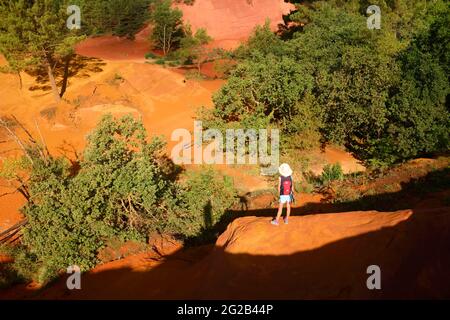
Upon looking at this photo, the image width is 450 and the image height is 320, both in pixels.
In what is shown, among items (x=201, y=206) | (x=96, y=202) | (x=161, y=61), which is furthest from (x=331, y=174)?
(x=161, y=61)

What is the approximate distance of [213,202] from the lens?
12945 millimetres

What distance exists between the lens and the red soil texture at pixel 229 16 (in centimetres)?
4041

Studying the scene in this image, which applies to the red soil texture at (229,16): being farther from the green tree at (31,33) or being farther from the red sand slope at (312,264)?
the red sand slope at (312,264)

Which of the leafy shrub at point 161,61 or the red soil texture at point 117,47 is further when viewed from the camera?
the red soil texture at point 117,47

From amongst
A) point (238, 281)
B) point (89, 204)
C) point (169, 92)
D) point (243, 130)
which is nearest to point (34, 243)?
point (89, 204)

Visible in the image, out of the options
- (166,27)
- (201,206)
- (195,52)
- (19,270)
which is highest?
(166,27)

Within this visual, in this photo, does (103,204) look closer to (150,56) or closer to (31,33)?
(31,33)

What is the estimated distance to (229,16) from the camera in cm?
4150

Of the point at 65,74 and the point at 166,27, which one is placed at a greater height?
the point at 166,27

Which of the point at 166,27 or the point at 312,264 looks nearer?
the point at 312,264

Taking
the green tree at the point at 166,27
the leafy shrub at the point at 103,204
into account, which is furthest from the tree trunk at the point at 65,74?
the green tree at the point at 166,27

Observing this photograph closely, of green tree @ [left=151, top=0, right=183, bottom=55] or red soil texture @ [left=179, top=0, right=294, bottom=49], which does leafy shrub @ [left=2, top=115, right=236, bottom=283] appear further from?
red soil texture @ [left=179, top=0, right=294, bottom=49]

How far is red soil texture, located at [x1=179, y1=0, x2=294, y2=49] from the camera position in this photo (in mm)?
40406

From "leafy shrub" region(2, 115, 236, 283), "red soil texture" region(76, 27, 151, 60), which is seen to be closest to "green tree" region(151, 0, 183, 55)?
"red soil texture" region(76, 27, 151, 60)
